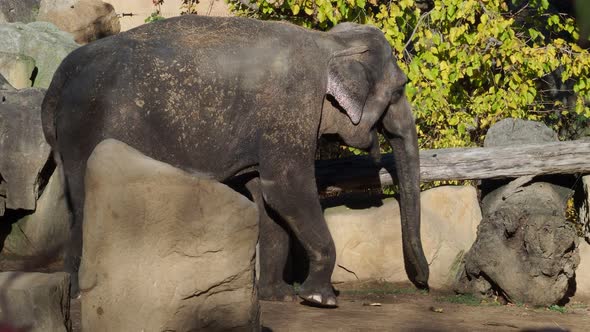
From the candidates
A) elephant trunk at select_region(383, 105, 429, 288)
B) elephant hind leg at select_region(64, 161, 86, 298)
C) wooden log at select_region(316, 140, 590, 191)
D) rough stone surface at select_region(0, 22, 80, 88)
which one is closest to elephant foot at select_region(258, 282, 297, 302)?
elephant trunk at select_region(383, 105, 429, 288)

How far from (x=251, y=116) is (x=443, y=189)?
8.60 ft

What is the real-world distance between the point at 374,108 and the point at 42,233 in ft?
12.7

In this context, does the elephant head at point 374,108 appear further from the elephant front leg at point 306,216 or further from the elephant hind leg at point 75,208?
the elephant hind leg at point 75,208

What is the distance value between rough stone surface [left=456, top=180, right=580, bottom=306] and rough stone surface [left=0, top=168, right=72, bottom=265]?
406cm

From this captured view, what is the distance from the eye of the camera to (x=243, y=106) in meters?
7.88

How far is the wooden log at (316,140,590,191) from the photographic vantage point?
936 cm

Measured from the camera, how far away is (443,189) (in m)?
9.80

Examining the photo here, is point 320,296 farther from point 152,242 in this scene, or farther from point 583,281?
point 152,242

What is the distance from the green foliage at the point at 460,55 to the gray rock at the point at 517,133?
839 millimetres

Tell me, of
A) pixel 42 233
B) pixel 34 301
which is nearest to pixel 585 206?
pixel 42 233

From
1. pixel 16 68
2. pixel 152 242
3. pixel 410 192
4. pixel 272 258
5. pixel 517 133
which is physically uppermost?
pixel 152 242

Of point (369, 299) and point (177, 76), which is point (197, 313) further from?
point (369, 299)

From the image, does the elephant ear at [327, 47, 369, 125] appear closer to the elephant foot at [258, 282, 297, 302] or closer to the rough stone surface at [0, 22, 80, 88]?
the elephant foot at [258, 282, 297, 302]

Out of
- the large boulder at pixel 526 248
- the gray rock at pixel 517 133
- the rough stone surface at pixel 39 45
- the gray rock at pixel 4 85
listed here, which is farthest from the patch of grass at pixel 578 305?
the rough stone surface at pixel 39 45
